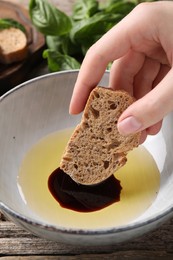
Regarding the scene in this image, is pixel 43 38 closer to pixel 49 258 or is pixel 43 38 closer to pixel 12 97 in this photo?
pixel 12 97

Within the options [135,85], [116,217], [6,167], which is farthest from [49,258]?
[135,85]

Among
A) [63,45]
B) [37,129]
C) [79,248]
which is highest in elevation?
[63,45]

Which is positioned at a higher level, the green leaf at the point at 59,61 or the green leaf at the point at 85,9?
Result: the green leaf at the point at 85,9

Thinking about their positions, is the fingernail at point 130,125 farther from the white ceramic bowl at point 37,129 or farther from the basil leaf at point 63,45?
the basil leaf at point 63,45

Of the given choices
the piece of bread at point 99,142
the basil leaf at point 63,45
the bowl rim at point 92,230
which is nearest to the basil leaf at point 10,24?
the basil leaf at point 63,45

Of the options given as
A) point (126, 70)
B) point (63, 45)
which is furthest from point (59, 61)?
point (126, 70)

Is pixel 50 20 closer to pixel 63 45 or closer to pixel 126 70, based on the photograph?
pixel 63 45
